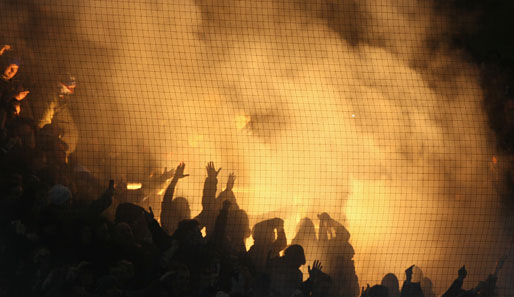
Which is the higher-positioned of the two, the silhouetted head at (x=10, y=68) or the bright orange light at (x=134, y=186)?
the silhouetted head at (x=10, y=68)

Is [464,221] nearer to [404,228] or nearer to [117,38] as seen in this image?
[404,228]

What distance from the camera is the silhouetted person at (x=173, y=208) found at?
5.79 m

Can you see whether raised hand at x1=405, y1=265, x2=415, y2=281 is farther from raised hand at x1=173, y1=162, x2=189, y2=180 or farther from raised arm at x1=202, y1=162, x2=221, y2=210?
raised hand at x1=173, y1=162, x2=189, y2=180

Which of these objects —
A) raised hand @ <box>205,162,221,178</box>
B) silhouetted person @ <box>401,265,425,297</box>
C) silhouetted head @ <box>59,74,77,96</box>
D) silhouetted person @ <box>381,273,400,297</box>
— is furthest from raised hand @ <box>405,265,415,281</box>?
silhouetted head @ <box>59,74,77,96</box>

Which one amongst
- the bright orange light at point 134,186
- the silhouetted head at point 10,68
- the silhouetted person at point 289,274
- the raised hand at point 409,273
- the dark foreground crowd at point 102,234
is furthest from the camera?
the raised hand at point 409,273

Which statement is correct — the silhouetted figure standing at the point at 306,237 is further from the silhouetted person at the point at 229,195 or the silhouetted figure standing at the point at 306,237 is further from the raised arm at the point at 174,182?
the raised arm at the point at 174,182

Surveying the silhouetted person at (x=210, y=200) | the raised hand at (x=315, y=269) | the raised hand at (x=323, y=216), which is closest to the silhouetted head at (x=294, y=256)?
the raised hand at (x=315, y=269)

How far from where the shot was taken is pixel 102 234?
5.55 metres

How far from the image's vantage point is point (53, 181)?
560 centimetres

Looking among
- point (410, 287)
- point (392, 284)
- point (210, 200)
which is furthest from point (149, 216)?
point (410, 287)

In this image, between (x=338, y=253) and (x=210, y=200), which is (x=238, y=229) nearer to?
(x=210, y=200)

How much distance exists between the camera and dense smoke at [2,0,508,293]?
5824 mm

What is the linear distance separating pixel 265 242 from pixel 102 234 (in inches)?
53.2

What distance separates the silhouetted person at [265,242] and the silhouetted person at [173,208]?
602 millimetres
